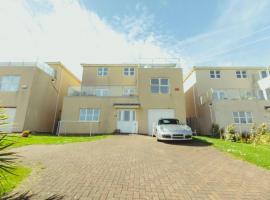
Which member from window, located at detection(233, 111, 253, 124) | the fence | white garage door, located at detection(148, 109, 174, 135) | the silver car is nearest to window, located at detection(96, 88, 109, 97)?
the fence

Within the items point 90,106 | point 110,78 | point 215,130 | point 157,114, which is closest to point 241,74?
point 215,130

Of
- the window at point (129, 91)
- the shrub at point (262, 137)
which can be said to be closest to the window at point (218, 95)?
the shrub at point (262, 137)

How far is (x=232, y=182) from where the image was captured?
4.32m

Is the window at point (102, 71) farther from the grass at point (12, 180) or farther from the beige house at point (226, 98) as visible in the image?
the grass at point (12, 180)

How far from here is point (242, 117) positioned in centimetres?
1700

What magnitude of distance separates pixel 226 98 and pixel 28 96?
21.0 meters

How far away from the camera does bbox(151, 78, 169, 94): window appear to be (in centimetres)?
1748

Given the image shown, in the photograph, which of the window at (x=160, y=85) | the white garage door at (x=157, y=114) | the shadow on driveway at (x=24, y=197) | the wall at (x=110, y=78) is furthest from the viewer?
the wall at (x=110, y=78)

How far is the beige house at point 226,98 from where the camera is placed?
1688 cm

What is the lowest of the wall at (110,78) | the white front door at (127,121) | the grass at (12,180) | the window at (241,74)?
the grass at (12,180)

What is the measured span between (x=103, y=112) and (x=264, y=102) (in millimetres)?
17217

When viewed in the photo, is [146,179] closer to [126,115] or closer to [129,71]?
[126,115]

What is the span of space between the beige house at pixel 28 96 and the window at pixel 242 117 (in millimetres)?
21225

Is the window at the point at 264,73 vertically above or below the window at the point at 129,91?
above
